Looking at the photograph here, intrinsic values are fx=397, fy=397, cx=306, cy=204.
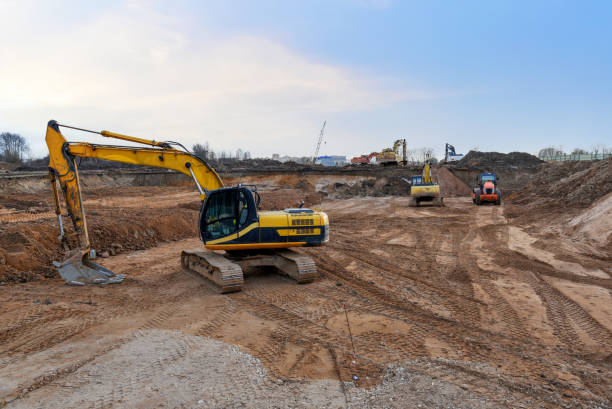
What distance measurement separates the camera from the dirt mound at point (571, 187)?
68.7 ft

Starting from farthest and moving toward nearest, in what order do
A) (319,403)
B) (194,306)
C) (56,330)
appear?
(194,306)
(56,330)
(319,403)

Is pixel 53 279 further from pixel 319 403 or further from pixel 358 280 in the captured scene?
pixel 319 403

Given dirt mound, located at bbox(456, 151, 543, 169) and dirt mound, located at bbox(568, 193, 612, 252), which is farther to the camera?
dirt mound, located at bbox(456, 151, 543, 169)

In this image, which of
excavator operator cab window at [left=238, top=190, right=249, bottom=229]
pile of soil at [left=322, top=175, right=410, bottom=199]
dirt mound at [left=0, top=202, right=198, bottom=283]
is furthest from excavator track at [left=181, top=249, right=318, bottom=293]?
pile of soil at [left=322, top=175, right=410, bottom=199]

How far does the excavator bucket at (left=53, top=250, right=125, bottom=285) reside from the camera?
8391 mm

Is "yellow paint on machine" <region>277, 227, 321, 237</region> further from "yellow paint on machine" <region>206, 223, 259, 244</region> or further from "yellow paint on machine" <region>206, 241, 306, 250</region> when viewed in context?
"yellow paint on machine" <region>206, 223, 259, 244</region>

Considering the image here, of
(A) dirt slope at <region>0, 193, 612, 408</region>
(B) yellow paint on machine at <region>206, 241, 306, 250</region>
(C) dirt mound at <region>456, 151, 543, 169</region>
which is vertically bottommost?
(A) dirt slope at <region>0, 193, 612, 408</region>

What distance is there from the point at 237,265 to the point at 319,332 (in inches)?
106

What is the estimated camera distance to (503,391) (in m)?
4.38

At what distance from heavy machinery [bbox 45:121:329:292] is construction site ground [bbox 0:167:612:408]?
1.43ft

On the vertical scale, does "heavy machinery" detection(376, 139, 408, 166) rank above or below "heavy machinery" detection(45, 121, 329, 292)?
above

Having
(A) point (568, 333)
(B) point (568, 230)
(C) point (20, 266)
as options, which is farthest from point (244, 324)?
(B) point (568, 230)

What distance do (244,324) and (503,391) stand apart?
3.74 meters

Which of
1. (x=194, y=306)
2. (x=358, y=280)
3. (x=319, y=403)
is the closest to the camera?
(x=319, y=403)
